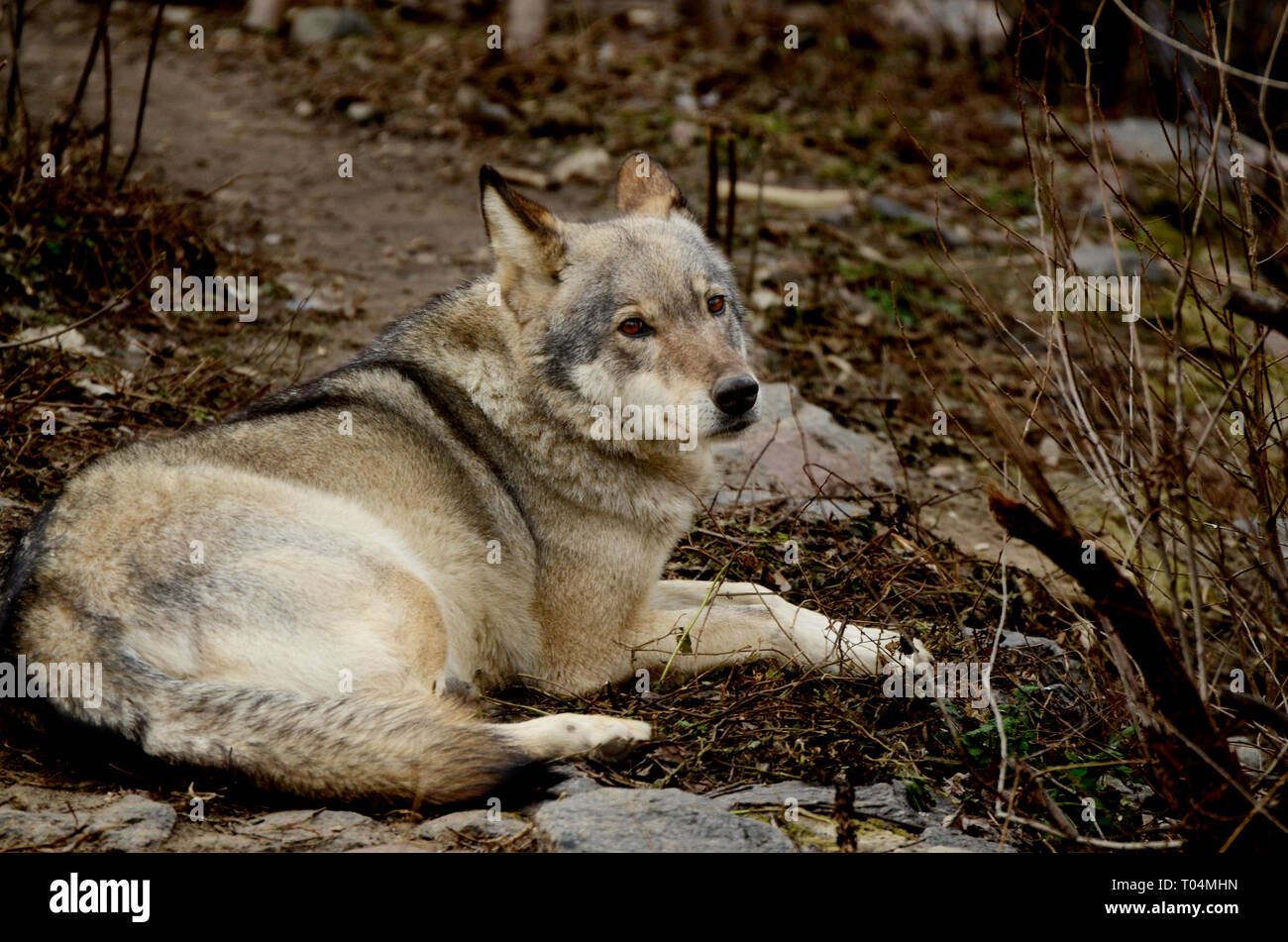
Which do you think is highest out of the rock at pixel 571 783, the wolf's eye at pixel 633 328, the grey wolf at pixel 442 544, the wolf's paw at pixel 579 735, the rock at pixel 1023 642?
the wolf's eye at pixel 633 328

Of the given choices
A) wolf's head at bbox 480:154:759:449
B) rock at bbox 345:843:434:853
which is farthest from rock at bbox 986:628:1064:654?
rock at bbox 345:843:434:853

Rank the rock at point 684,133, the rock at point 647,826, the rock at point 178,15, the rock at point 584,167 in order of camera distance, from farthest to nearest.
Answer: the rock at point 178,15 → the rock at point 684,133 → the rock at point 584,167 → the rock at point 647,826

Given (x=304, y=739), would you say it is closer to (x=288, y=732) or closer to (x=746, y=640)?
(x=288, y=732)

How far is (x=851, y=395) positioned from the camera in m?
7.72

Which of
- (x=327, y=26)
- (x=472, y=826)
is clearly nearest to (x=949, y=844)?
(x=472, y=826)

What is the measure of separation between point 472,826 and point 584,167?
8115mm

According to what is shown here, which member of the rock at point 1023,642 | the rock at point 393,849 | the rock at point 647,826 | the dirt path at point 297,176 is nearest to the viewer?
the rock at point 393,849

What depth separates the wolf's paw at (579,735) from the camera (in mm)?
3662

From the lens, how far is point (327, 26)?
13414mm

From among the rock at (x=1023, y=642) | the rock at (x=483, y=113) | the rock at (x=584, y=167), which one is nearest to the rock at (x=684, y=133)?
the rock at (x=584, y=167)

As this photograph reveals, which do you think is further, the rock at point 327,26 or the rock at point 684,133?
the rock at point 327,26

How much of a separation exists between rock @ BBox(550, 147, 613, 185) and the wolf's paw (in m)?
7.45

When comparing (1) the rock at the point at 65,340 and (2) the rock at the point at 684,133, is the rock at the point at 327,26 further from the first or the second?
(1) the rock at the point at 65,340

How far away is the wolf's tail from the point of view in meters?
3.38
